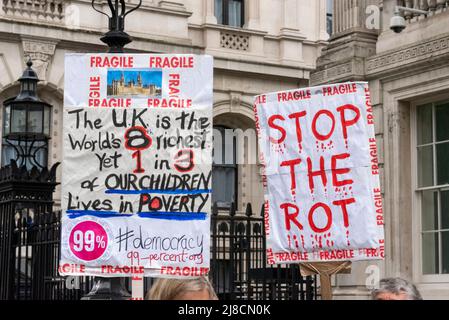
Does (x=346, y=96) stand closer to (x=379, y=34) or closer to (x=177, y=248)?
(x=177, y=248)

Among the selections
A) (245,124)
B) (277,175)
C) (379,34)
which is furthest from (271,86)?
(277,175)

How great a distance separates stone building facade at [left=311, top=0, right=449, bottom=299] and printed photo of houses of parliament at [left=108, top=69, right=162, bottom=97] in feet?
9.97

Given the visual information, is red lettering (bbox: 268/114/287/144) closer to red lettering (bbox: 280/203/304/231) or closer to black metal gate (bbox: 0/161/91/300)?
red lettering (bbox: 280/203/304/231)

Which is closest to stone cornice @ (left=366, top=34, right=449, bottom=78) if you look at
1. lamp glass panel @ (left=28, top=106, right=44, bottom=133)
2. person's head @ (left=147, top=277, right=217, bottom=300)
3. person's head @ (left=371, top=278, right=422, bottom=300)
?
lamp glass panel @ (left=28, top=106, right=44, bottom=133)

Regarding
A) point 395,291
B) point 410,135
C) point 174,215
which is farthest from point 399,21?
point 395,291

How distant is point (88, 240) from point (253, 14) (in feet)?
61.0

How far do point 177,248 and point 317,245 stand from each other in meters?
0.98

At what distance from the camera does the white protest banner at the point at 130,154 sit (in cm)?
770

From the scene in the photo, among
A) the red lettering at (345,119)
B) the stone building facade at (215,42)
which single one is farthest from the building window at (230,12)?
the red lettering at (345,119)

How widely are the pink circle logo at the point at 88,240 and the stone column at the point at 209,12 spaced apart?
1752 centimetres

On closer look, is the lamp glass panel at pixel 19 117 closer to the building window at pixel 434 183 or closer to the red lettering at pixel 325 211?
the building window at pixel 434 183

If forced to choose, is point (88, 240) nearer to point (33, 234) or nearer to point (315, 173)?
point (315, 173)

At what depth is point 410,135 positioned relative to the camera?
10.4m

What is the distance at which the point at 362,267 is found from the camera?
10578 mm
